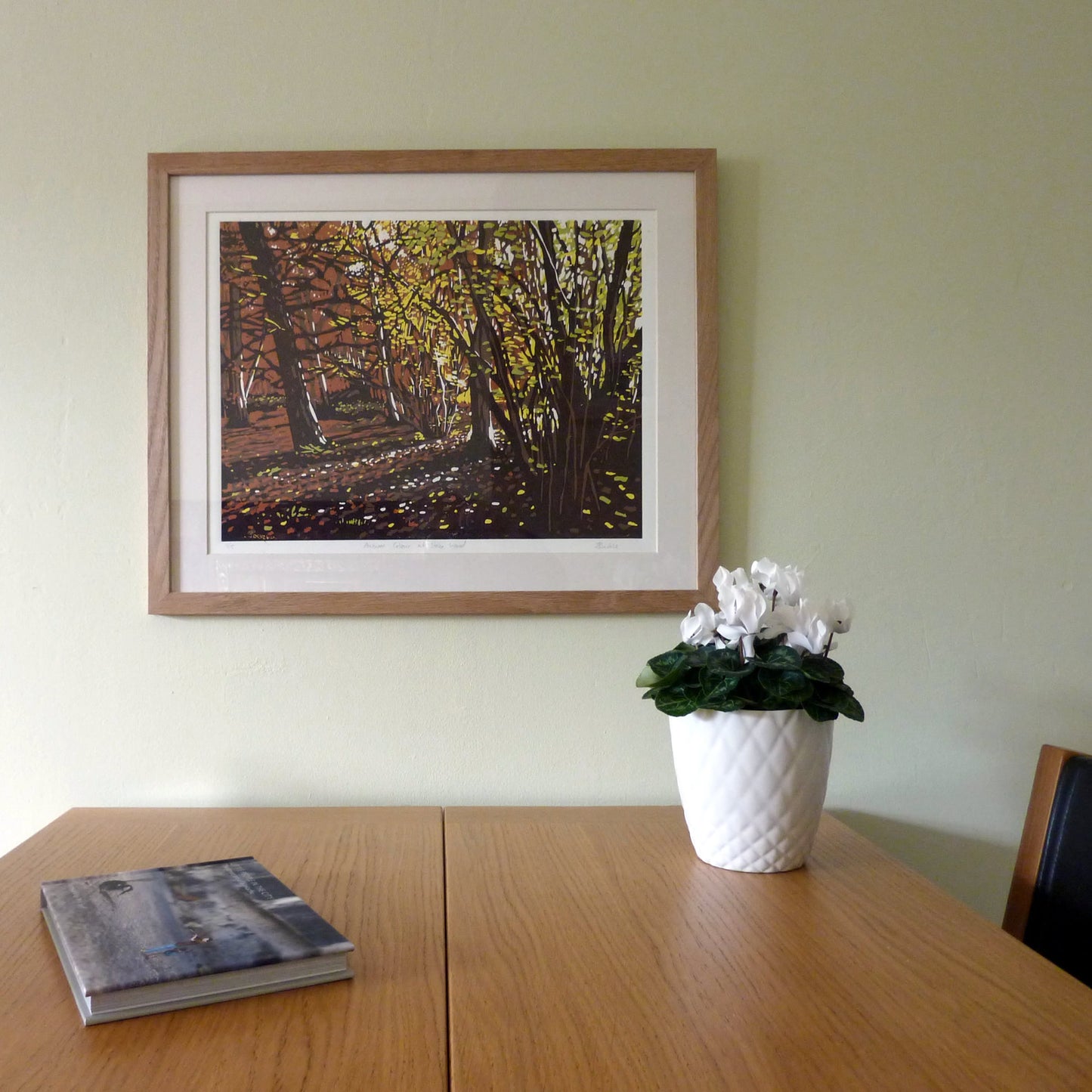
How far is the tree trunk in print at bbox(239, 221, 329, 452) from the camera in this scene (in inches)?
52.3

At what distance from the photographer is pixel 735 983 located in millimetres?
757

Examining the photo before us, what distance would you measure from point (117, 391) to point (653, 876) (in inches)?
39.1

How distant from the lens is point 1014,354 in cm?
137

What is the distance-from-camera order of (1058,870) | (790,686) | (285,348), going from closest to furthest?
(790,686) → (1058,870) → (285,348)

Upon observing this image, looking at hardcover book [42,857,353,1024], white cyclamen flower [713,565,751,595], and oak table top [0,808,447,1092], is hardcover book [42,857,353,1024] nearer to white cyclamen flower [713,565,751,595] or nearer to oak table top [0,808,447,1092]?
oak table top [0,808,447,1092]

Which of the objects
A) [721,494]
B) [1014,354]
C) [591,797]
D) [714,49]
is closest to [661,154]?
[714,49]

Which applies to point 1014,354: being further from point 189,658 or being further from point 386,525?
point 189,658

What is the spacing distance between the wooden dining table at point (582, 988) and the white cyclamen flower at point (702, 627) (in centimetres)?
26

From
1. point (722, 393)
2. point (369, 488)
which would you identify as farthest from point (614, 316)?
point (369, 488)

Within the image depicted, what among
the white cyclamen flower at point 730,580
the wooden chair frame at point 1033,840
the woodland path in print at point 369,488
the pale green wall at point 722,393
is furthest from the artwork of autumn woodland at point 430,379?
the wooden chair frame at point 1033,840

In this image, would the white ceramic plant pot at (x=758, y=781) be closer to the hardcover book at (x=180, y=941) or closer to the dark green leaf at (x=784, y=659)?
the dark green leaf at (x=784, y=659)

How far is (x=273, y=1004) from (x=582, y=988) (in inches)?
9.5

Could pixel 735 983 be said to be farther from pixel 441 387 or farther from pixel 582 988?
pixel 441 387

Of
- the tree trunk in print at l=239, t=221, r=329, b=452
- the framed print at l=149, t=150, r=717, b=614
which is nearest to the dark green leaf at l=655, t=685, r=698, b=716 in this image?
the framed print at l=149, t=150, r=717, b=614
